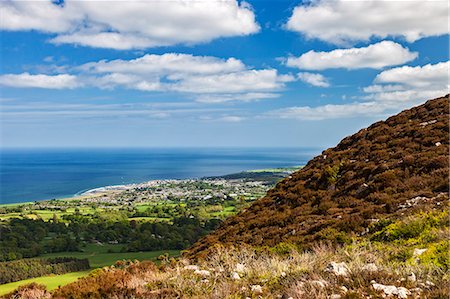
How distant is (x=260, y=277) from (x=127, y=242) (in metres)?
97.6

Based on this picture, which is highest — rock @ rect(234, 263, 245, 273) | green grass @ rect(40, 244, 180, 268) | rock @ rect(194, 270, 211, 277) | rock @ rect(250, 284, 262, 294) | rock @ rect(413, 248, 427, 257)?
rock @ rect(413, 248, 427, 257)

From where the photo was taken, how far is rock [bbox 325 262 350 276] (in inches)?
267

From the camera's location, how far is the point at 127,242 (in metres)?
98.7

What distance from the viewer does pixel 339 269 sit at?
696cm

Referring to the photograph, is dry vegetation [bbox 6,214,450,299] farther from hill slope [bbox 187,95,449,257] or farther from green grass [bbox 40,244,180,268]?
green grass [bbox 40,244,180,268]

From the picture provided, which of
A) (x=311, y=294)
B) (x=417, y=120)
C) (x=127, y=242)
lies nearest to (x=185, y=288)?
(x=311, y=294)

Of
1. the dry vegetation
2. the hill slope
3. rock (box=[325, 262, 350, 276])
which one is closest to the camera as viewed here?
the dry vegetation

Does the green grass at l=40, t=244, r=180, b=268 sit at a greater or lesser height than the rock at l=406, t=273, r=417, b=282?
lesser

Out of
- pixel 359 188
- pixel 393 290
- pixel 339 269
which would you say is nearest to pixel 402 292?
pixel 393 290

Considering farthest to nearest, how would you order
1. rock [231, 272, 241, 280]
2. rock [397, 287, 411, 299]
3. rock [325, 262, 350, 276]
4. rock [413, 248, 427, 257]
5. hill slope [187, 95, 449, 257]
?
hill slope [187, 95, 449, 257]
rock [231, 272, 241, 280]
rock [413, 248, 427, 257]
rock [325, 262, 350, 276]
rock [397, 287, 411, 299]

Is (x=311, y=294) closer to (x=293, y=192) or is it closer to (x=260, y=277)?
(x=260, y=277)

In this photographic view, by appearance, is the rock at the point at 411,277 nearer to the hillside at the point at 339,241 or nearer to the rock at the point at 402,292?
the hillside at the point at 339,241

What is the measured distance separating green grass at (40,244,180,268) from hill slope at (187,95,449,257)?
57.3 m

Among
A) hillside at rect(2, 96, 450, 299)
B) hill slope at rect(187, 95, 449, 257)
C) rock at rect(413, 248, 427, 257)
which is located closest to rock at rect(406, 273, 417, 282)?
hillside at rect(2, 96, 450, 299)
